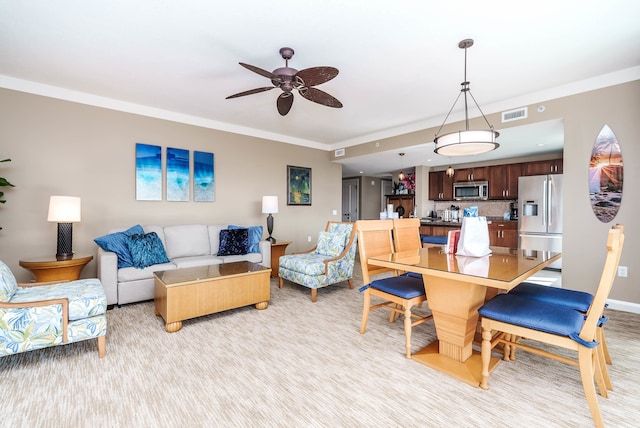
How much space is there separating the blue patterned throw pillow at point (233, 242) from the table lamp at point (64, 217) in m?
1.70

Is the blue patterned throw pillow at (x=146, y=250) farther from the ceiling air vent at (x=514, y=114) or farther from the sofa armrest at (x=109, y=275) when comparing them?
the ceiling air vent at (x=514, y=114)

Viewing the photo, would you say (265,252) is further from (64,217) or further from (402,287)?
(402,287)

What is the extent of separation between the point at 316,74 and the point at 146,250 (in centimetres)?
289

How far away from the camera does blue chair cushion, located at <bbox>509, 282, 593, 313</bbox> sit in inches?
75.4

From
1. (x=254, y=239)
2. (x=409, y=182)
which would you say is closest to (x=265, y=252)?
(x=254, y=239)

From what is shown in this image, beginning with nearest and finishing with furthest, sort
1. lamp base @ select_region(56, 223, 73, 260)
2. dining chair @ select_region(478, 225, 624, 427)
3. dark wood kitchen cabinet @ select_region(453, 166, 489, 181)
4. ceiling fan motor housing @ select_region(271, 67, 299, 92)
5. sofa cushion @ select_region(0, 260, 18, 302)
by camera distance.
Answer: dining chair @ select_region(478, 225, 624, 427) < sofa cushion @ select_region(0, 260, 18, 302) < ceiling fan motor housing @ select_region(271, 67, 299, 92) < lamp base @ select_region(56, 223, 73, 260) < dark wood kitchen cabinet @ select_region(453, 166, 489, 181)

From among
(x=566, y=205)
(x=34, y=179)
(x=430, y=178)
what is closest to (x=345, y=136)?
(x=430, y=178)

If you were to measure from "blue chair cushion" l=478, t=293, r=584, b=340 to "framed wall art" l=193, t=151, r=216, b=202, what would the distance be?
4348 mm

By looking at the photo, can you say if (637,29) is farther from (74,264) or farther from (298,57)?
(74,264)

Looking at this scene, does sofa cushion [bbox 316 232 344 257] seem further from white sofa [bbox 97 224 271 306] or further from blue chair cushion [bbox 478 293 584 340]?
blue chair cushion [bbox 478 293 584 340]

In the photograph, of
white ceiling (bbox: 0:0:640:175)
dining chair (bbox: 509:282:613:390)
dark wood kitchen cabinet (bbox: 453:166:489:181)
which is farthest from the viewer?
dark wood kitchen cabinet (bbox: 453:166:489:181)

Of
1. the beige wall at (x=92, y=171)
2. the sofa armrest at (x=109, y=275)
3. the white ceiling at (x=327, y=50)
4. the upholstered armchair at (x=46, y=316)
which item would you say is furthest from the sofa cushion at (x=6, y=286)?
the white ceiling at (x=327, y=50)

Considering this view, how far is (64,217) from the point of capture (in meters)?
3.18

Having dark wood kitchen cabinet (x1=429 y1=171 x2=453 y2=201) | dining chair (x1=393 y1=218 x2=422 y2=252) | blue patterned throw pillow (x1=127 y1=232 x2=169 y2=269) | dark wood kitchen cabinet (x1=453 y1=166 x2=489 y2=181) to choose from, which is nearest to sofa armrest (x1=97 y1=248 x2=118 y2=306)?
blue patterned throw pillow (x1=127 y1=232 x2=169 y2=269)
